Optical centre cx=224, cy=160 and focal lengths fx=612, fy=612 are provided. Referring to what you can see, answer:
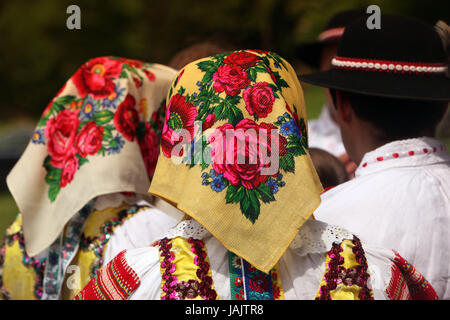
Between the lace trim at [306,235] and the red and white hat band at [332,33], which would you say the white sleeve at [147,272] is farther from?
the red and white hat band at [332,33]

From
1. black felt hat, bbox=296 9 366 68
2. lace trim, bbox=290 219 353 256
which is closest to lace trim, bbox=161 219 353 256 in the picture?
lace trim, bbox=290 219 353 256

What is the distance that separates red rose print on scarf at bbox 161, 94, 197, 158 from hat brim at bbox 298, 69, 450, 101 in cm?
66

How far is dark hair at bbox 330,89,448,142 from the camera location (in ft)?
6.15

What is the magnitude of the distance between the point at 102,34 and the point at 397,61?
12.5 m

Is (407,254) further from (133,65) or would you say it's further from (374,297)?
(133,65)

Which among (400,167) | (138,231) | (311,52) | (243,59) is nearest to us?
(243,59)

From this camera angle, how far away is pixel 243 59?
55.2 inches

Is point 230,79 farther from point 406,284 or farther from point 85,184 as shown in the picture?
point 85,184

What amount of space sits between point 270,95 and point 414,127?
71cm

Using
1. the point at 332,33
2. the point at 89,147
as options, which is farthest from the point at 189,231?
the point at 332,33

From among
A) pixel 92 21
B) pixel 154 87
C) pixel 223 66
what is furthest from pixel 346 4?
pixel 223 66

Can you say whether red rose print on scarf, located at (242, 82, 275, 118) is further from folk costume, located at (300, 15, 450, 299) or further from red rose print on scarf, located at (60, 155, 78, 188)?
red rose print on scarf, located at (60, 155, 78, 188)

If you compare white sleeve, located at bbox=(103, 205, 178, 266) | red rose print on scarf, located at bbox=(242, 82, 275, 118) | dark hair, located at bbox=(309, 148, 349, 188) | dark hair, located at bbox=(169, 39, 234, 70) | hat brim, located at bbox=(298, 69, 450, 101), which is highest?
red rose print on scarf, located at bbox=(242, 82, 275, 118)

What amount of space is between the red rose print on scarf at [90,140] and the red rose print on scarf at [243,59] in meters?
0.85
